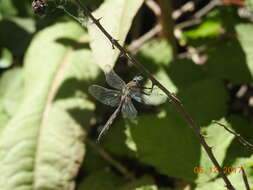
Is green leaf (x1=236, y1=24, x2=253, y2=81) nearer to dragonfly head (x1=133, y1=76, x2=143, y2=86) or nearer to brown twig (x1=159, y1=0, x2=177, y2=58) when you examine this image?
brown twig (x1=159, y1=0, x2=177, y2=58)

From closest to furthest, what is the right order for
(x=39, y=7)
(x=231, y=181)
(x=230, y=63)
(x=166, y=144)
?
(x=39, y=7)
(x=231, y=181)
(x=166, y=144)
(x=230, y=63)

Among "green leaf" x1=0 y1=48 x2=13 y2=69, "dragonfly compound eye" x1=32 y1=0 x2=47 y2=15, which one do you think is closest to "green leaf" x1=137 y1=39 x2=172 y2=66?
"green leaf" x1=0 y1=48 x2=13 y2=69

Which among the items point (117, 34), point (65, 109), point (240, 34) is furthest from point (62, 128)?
point (240, 34)

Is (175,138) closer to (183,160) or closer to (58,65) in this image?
(183,160)

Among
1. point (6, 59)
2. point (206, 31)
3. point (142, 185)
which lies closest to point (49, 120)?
point (142, 185)

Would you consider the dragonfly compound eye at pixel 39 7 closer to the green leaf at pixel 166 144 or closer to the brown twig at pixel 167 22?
the green leaf at pixel 166 144

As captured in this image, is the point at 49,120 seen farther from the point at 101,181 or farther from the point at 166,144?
the point at 166,144
